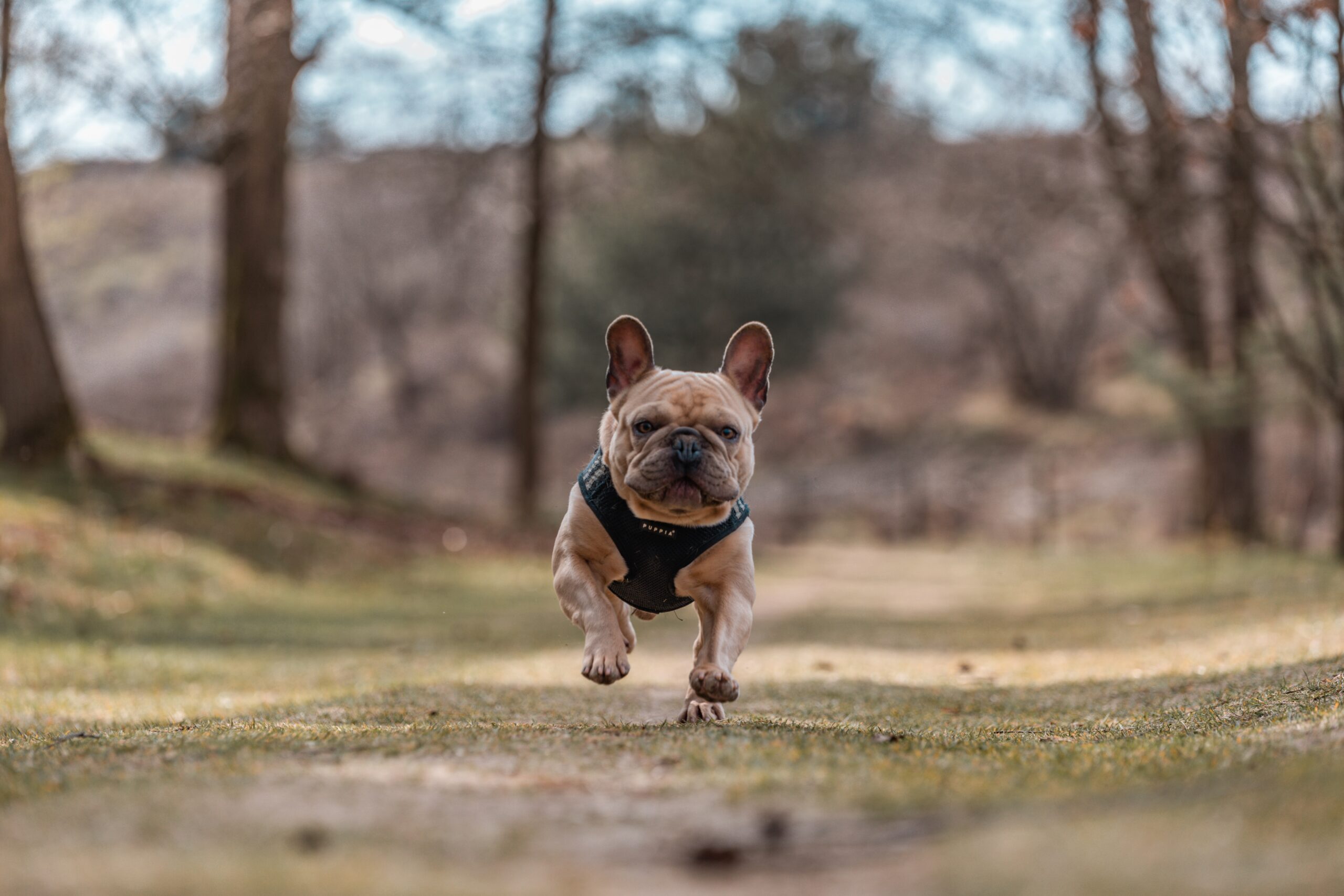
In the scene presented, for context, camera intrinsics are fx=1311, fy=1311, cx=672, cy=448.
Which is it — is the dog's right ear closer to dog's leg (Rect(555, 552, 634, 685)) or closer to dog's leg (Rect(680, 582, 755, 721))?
dog's leg (Rect(555, 552, 634, 685))

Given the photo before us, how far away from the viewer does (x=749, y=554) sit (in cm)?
597

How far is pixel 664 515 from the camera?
566 cm

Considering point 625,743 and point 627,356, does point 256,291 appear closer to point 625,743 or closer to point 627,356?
point 627,356

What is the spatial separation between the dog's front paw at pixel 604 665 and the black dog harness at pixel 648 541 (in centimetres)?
60

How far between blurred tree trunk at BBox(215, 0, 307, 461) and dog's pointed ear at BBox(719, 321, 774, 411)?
1377 cm

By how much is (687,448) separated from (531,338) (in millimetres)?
18864

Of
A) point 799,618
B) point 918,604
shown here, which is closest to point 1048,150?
point 918,604

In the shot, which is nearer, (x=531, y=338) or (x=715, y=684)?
(x=715, y=684)

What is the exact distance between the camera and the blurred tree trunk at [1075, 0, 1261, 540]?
13133 mm

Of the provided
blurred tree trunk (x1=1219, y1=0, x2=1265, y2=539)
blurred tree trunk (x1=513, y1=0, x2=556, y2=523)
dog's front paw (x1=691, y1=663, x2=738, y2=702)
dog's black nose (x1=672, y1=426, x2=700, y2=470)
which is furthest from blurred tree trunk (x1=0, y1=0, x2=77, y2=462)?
blurred tree trunk (x1=1219, y1=0, x2=1265, y2=539)

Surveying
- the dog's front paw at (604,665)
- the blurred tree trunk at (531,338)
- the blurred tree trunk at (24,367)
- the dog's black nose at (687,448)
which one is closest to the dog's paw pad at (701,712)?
the dog's front paw at (604,665)

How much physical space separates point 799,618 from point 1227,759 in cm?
949

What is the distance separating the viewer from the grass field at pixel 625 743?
8.95 feet

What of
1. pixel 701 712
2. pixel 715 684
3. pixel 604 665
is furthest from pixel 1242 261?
pixel 604 665
